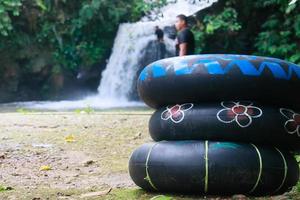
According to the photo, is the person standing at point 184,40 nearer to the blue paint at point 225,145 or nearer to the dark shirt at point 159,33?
the blue paint at point 225,145

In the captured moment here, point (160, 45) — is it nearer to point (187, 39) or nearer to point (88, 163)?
point (187, 39)

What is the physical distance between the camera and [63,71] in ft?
59.3

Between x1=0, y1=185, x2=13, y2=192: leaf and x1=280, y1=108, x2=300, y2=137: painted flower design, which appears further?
x1=0, y1=185, x2=13, y2=192: leaf

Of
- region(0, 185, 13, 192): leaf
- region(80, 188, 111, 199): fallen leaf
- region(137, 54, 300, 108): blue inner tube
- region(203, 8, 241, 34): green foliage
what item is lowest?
region(0, 185, 13, 192): leaf

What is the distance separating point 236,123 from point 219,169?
363mm

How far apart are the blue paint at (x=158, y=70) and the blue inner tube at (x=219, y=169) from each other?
55 centimetres

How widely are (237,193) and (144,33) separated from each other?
14.0 metres

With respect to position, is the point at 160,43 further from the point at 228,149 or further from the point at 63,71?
the point at 228,149

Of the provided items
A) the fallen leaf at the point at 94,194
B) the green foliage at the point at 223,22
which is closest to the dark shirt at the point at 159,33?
the green foliage at the point at 223,22

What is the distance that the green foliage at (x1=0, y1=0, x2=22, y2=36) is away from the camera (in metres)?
16.3

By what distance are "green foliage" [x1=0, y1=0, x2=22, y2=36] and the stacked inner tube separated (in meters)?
13.5

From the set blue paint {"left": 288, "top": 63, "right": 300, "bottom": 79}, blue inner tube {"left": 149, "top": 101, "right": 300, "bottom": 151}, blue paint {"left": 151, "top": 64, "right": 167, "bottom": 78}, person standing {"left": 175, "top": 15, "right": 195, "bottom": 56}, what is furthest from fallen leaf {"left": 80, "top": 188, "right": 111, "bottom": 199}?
person standing {"left": 175, "top": 15, "right": 195, "bottom": 56}

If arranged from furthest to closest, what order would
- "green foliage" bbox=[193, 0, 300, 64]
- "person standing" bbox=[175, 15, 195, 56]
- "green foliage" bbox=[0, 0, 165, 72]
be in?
"green foliage" bbox=[0, 0, 165, 72] < "green foliage" bbox=[193, 0, 300, 64] < "person standing" bbox=[175, 15, 195, 56]

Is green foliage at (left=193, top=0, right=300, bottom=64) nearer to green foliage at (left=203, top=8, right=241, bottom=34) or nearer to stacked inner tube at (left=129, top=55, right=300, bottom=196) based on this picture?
green foliage at (left=203, top=8, right=241, bottom=34)
